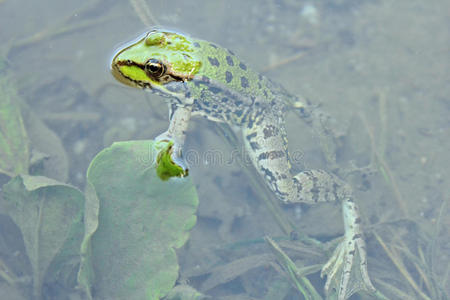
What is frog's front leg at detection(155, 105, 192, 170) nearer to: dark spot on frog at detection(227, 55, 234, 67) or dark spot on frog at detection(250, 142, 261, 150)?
dark spot on frog at detection(227, 55, 234, 67)

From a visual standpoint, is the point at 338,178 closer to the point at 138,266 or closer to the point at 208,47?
the point at 208,47

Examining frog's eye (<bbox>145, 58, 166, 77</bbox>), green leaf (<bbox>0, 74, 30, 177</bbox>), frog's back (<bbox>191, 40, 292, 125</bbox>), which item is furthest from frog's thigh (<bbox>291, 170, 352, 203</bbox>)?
green leaf (<bbox>0, 74, 30, 177</bbox>)

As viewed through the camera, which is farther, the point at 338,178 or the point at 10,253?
the point at 338,178

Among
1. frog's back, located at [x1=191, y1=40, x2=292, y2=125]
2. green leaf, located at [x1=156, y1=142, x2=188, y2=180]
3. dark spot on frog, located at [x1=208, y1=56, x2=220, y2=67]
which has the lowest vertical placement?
green leaf, located at [x1=156, y1=142, x2=188, y2=180]

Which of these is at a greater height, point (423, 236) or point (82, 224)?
point (82, 224)

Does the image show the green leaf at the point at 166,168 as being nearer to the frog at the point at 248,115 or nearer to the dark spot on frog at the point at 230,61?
the frog at the point at 248,115

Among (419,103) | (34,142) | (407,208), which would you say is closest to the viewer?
(34,142)

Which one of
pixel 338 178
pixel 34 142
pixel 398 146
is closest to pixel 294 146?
pixel 338 178
